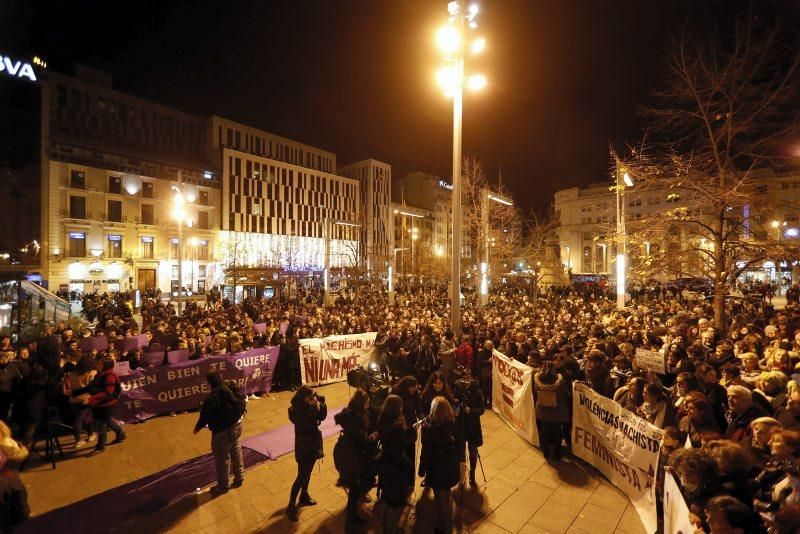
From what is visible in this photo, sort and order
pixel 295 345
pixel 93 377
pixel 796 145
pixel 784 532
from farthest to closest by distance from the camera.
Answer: pixel 295 345, pixel 796 145, pixel 93 377, pixel 784 532

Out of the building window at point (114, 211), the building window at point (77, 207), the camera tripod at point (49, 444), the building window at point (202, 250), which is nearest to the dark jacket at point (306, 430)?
the camera tripod at point (49, 444)

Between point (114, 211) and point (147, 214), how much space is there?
330 centimetres

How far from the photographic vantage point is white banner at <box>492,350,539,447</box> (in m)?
7.30

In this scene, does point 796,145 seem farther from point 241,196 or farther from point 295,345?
point 241,196

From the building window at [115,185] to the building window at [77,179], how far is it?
7.64 ft

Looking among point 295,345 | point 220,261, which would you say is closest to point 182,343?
point 295,345

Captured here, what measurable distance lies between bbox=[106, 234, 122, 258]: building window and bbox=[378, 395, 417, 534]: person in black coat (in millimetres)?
51083

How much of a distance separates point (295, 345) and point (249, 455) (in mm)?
4202

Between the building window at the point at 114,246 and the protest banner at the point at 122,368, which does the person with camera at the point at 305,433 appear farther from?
the building window at the point at 114,246

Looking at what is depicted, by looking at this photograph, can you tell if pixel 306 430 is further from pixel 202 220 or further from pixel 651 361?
pixel 202 220

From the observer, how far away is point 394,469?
435cm

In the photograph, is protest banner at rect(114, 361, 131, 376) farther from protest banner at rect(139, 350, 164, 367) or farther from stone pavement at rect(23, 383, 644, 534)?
stone pavement at rect(23, 383, 644, 534)

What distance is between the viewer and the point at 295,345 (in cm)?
1080

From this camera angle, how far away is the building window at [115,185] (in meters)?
44.6
